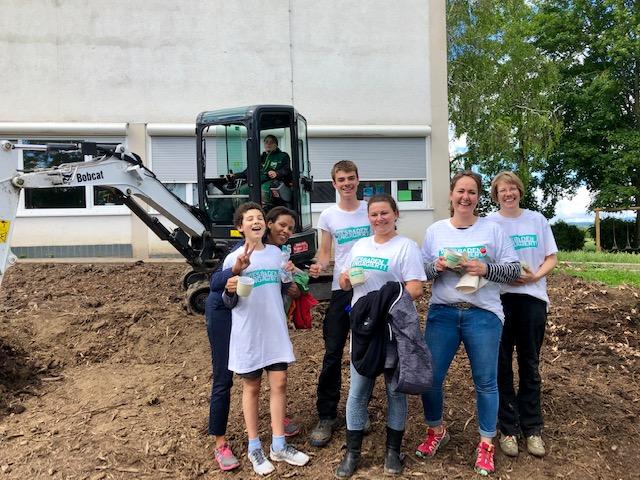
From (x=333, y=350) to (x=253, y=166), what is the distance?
3827 mm

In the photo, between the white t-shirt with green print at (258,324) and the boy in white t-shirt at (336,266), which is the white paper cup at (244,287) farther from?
the boy in white t-shirt at (336,266)

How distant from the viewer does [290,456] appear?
11.5 ft

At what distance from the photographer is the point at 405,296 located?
3.18m

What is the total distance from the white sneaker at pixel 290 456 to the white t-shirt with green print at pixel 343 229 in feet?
3.60

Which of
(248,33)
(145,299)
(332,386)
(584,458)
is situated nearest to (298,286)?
(332,386)

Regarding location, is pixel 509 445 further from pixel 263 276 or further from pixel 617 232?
pixel 617 232

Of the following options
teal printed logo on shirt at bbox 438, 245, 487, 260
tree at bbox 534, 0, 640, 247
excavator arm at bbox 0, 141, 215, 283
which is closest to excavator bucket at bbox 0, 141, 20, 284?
excavator arm at bbox 0, 141, 215, 283

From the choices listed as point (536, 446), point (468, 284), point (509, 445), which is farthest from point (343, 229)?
point (536, 446)

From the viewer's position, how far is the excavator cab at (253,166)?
7094 millimetres

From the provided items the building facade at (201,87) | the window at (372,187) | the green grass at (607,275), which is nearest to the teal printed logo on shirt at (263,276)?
the green grass at (607,275)

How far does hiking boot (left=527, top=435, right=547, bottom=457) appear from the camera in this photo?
11.7 feet

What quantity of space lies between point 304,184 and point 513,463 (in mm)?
4807

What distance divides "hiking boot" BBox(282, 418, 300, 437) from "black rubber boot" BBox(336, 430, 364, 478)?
21.5 inches

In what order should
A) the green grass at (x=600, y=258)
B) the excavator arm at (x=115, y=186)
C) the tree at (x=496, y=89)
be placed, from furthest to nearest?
the tree at (x=496, y=89) → the green grass at (x=600, y=258) → the excavator arm at (x=115, y=186)
